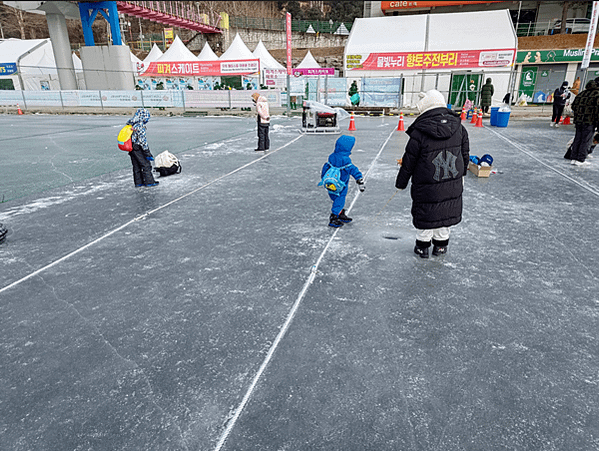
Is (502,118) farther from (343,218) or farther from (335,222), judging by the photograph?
(335,222)

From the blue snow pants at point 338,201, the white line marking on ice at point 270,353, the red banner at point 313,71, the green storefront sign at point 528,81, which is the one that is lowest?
the white line marking on ice at point 270,353

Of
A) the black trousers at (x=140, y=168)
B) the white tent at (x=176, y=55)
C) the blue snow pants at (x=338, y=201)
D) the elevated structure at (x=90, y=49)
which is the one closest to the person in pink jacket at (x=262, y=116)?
the black trousers at (x=140, y=168)

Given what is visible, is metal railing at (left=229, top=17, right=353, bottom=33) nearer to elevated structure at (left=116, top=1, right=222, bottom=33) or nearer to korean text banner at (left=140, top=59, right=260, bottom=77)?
elevated structure at (left=116, top=1, right=222, bottom=33)

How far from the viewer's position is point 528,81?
94.8ft

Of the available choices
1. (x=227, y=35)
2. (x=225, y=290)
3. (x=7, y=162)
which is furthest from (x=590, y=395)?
(x=227, y=35)

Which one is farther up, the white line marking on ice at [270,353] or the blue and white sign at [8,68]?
the blue and white sign at [8,68]

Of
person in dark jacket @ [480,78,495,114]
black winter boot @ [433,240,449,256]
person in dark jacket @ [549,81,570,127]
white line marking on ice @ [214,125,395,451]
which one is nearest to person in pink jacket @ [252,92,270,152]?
white line marking on ice @ [214,125,395,451]

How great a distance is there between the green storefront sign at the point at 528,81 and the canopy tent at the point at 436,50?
8.76 ft

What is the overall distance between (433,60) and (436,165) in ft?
A: 88.4

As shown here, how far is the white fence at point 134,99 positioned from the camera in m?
26.1

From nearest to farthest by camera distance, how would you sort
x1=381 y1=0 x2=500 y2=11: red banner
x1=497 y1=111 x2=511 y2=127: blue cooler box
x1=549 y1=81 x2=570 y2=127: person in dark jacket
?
x1=549 y1=81 x2=570 y2=127: person in dark jacket, x1=497 y1=111 x2=511 y2=127: blue cooler box, x1=381 y1=0 x2=500 y2=11: red banner

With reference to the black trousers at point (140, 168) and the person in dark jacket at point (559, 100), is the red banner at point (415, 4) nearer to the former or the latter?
the person in dark jacket at point (559, 100)

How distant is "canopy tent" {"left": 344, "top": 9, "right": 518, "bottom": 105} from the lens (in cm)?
2642

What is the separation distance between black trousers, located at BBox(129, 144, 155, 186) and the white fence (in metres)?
19.0
